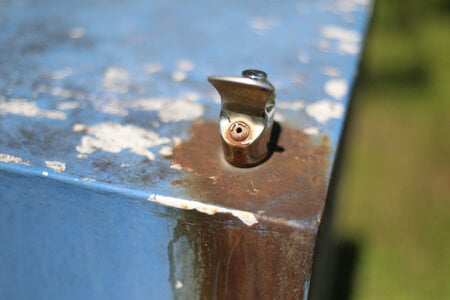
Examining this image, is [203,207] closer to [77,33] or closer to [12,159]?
[12,159]

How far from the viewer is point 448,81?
2553 millimetres

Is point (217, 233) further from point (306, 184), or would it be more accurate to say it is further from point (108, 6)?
point (108, 6)

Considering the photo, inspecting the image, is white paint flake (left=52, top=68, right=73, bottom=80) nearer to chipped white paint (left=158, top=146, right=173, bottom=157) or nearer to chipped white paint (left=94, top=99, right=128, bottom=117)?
chipped white paint (left=94, top=99, right=128, bottom=117)

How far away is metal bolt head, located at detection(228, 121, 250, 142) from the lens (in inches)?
25.7

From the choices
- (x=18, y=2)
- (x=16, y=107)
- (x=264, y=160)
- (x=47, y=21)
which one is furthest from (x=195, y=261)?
(x=18, y=2)

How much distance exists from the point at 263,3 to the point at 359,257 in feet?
2.87

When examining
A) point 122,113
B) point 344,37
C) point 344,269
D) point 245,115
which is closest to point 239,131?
point 245,115

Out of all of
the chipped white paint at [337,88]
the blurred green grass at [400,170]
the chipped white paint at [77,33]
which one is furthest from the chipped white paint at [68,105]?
the blurred green grass at [400,170]

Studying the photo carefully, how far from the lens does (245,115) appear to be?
0.65m

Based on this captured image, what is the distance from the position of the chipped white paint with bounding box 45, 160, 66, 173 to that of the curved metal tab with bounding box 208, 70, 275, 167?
203mm

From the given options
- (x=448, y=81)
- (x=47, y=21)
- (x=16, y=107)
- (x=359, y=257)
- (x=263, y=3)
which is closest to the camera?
(x=16, y=107)

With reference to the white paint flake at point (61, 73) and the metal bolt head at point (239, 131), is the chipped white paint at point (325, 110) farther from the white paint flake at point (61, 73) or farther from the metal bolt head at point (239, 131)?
the white paint flake at point (61, 73)

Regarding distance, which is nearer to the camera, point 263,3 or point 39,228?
point 39,228

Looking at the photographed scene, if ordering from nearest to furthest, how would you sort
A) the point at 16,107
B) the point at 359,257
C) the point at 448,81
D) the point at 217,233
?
the point at 217,233 < the point at 16,107 < the point at 359,257 < the point at 448,81
